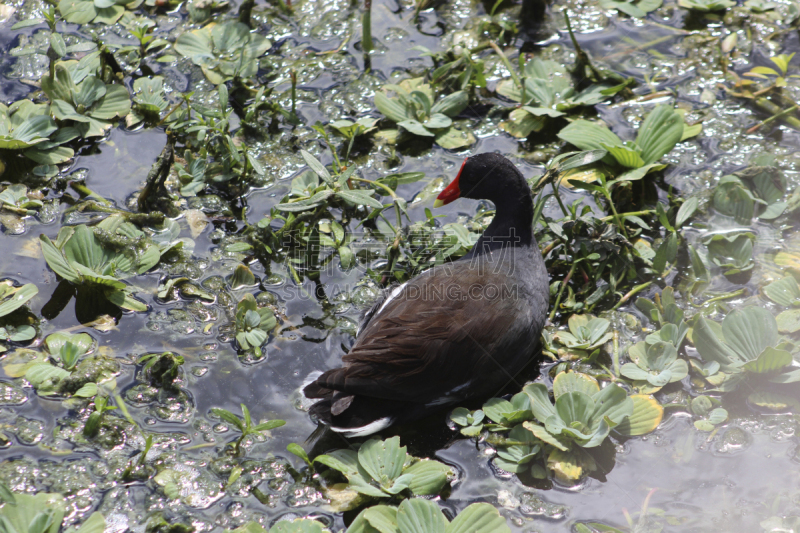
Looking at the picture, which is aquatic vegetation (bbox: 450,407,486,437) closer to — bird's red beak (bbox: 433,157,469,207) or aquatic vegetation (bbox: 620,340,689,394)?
aquatic vegetation (bbox: 620,340,689,394)

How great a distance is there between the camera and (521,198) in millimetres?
2842

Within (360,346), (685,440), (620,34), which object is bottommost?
(685,440)

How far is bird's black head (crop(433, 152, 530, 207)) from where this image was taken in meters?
2.85

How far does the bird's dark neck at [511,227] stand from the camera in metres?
2.82

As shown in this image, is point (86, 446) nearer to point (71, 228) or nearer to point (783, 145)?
point (71, 228)

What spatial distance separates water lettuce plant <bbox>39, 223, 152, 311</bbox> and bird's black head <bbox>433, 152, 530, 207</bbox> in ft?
4.81

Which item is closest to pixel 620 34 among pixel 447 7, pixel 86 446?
pixel 447 7

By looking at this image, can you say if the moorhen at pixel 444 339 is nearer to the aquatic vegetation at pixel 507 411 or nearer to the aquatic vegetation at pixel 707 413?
the aquatic vegetation at pixel 507 411

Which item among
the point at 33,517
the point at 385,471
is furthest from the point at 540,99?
the point at 33,517

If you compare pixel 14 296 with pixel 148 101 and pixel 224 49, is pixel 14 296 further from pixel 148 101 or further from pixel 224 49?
pixel 224 49

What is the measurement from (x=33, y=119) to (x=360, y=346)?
7.38 feet

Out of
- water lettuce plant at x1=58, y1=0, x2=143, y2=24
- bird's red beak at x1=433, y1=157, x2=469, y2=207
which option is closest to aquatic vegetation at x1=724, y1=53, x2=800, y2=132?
bird's red beak at x1=433, y1=157, x2=469, y2=207

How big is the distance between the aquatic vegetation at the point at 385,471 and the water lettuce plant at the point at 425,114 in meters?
1.85

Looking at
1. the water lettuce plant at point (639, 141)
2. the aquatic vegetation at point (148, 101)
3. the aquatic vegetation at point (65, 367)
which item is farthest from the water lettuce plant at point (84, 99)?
the water lettuce plant at point (639, 141)
